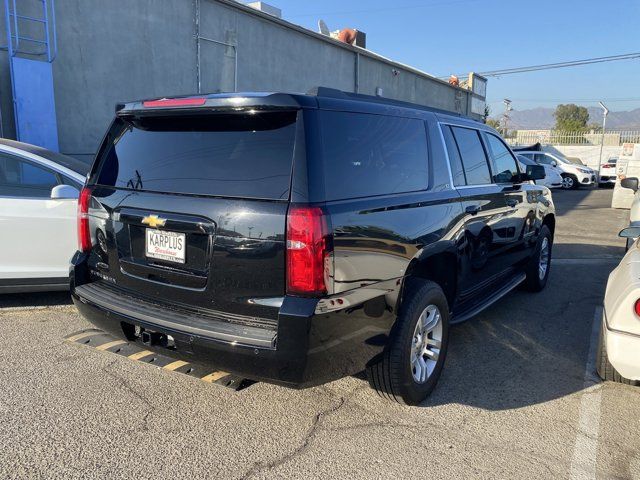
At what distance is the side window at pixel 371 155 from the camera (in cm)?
281

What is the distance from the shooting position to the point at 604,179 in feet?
84.9

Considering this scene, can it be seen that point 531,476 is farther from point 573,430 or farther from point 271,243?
point 271,243

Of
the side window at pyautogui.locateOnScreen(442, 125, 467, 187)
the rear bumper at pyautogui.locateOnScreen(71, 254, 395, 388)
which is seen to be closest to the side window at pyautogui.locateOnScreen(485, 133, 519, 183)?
the side window at pyautogui.locateOnScreen(442, 125, 467, 187)

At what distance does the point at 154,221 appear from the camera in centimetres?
298

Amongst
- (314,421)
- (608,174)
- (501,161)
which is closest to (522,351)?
(501,161)

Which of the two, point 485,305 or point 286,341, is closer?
point 286,341

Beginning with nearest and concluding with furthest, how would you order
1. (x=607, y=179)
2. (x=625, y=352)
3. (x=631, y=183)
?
(x=625, y=352)
(x=631, y=183)
(x=607, y=179)

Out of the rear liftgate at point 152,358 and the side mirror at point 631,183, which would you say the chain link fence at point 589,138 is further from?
the rear liftgate at point 152,358

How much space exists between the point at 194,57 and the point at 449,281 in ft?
32.1

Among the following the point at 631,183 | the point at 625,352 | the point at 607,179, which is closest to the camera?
the point at 625,352

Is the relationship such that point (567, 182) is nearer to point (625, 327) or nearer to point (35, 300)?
point (625, 327)

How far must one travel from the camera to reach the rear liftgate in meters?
2.91

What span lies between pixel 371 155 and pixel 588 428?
7.10 ft

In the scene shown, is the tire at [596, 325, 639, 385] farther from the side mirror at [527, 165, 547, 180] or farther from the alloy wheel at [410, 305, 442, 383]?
the side mirror at [527, 165, 547, 180]
